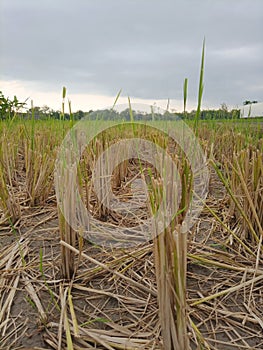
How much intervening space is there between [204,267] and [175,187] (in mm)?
372

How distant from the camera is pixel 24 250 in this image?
1026mm

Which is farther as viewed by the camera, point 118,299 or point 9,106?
point 9,106

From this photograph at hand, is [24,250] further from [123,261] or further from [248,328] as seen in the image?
[248,328]

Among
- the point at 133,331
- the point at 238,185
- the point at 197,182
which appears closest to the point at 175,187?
the point at 133,331

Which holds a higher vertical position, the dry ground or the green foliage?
the green foliage

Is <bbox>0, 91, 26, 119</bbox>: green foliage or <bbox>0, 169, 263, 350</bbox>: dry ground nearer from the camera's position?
<bbox>0, 169, 263, 350</bbox>: dry ground

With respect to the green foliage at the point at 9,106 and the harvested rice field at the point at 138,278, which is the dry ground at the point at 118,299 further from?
the green foliage at the point at 9,106

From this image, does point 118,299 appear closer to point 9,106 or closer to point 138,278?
point 138,278

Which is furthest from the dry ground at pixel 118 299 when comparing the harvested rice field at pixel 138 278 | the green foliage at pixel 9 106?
the green foliage at pixel 9 106

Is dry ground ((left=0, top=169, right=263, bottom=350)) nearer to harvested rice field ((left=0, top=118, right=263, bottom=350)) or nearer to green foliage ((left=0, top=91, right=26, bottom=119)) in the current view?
harvested rice field ((left=0, top=118, right=263, bottom=350))

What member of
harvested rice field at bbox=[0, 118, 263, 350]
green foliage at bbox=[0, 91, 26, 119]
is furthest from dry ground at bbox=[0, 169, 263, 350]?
green foliage at bbox=[0, 91, 26, 119]

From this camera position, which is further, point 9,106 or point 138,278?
point 9,106

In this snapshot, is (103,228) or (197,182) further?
(197,182)

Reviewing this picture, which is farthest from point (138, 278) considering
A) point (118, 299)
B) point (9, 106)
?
point (9, 106)
